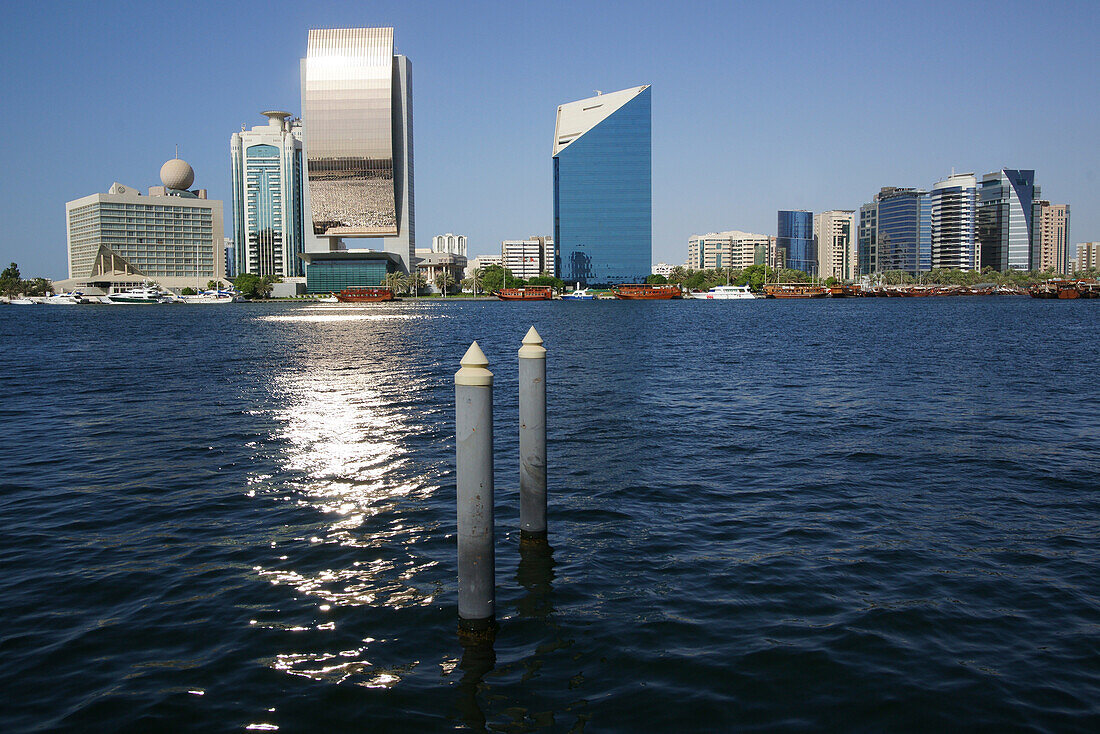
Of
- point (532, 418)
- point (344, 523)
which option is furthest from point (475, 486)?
point (344, 523)

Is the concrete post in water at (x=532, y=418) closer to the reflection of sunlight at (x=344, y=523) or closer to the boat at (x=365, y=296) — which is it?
the reflection of sunlight at (x=344, y=523)

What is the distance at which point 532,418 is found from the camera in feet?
30.6

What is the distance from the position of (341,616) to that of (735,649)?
4075mm

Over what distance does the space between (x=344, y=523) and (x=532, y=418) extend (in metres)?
3.89

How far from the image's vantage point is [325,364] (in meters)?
37.6

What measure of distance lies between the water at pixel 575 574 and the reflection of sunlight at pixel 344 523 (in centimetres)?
6

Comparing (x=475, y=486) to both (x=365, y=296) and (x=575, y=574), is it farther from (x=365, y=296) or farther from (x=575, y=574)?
(x=365, y=296)


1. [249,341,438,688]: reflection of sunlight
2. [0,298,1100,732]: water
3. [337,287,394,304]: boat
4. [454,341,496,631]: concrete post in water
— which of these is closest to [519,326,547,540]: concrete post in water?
[0,298,1100,732]: water

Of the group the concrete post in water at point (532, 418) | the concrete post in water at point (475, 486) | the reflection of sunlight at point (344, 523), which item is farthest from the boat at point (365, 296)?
the concrete post in water at point (475, 486)

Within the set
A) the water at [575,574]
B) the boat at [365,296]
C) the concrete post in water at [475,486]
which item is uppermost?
the boat at [365,296]

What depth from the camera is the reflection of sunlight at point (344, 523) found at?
7.50 metres

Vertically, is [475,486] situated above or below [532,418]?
below

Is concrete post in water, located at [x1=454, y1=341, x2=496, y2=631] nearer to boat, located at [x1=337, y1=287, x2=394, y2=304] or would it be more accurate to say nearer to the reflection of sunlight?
the reflection of sunlight

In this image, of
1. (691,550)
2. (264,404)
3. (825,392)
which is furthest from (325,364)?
(691,550)
